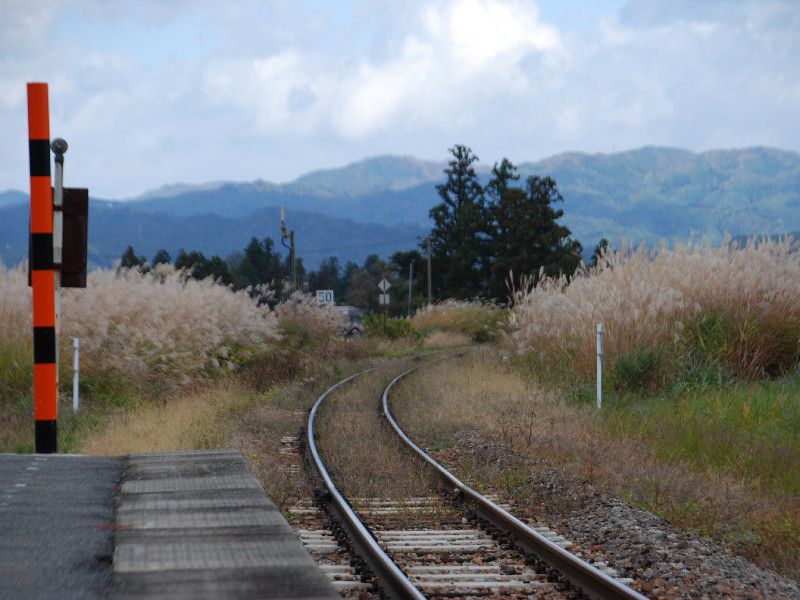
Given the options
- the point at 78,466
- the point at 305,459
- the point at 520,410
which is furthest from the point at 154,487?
the point at 520,410

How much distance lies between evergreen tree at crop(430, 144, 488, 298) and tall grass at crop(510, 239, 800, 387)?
49.4m

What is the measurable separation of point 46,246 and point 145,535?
3176mm

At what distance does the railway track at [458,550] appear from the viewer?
4945 mm

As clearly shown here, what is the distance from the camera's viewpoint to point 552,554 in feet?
18.2

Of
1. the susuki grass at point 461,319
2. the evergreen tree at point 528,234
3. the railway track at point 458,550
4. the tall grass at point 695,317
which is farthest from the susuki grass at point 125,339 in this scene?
the evergreen tree at point 528,234

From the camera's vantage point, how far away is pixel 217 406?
13.2 metres

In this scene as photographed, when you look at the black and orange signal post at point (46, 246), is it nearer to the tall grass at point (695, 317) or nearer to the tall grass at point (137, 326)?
the tall grass at point (137, 326)

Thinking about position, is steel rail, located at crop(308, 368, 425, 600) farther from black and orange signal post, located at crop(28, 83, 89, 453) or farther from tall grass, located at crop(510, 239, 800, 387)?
tall grass, located at crop(510, 239, 800, 387)

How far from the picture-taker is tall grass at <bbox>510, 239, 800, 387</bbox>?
12680 millimetres

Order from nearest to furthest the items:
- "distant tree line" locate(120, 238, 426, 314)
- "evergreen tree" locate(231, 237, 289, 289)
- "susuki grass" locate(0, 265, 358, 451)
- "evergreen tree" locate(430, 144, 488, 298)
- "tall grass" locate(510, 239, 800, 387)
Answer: "susuki grass" locate(0, 265, 358, 451), "tall grass" locate(510, 239, 800, 387), "evergreen tree" locate(430, 144, 488, 298), "distant tree line" locate(120, 238, 426, 314), "evergreen tree" locate(231, 237, 289, 289)

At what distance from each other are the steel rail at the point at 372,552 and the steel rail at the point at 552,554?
98cm

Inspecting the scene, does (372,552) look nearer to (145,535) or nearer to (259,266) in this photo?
(145,535)

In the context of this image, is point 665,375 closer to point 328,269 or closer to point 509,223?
point 509,223

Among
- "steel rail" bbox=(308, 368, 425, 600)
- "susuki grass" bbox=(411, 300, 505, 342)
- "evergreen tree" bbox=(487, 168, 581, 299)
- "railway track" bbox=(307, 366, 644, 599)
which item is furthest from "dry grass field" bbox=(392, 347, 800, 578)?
"evergreen tree" bbox=(487, 168, 581, 299)
